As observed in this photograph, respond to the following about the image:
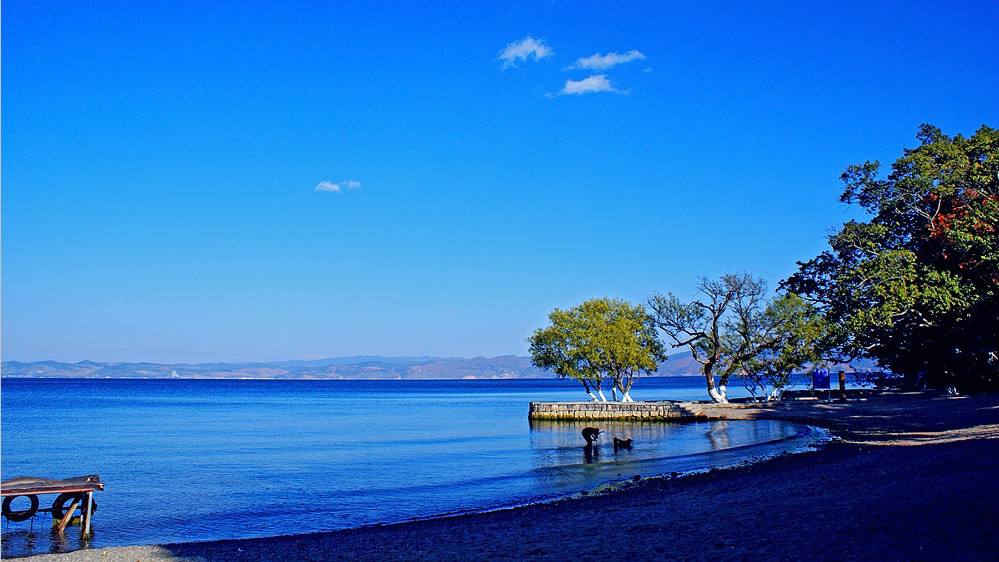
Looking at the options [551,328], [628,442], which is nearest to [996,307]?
[628,442]

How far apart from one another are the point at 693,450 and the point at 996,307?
1292 cm

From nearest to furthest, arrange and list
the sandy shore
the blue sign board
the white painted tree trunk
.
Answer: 1. the sandy shore
2. the white painted tree trunk
3. the blue sign board

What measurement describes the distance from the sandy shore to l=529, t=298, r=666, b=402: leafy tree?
33809 millimetres

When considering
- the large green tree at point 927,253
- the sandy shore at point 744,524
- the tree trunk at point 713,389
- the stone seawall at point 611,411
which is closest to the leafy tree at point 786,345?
the tree trunk at point 713,389

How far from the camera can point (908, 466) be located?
18.5m

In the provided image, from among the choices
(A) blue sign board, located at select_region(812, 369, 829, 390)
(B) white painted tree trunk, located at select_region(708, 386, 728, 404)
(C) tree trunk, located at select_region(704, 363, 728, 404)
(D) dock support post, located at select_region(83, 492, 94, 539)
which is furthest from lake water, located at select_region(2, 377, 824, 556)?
(A) blue sign board, located at select_region(812, 369, 829, 390)

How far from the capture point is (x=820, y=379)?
2485 inches

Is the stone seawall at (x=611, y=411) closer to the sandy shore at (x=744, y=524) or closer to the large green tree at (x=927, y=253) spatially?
the large green tree at (x=927, y=253)

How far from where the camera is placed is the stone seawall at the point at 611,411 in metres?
54.1

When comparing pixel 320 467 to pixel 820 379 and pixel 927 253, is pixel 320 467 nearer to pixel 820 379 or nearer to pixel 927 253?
pixel 927 253

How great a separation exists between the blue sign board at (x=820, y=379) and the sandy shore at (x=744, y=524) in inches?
1601

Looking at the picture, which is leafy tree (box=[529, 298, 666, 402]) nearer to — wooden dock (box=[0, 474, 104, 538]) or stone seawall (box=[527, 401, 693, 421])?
stone seawall (box=[527, 401, 693, 421])

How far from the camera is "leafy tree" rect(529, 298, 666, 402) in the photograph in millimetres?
57750

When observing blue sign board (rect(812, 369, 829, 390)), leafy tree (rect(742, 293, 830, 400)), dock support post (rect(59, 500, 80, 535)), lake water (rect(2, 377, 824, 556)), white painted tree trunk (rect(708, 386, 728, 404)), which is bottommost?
lake water (rect(2, 377, 824, 556))
